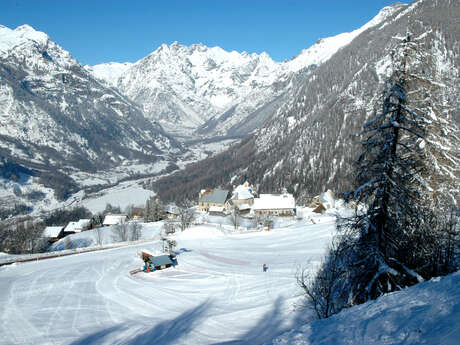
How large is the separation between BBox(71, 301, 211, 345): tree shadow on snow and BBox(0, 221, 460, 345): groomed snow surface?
9cm

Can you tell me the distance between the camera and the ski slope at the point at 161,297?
23.0m

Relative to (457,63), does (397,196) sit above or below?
below

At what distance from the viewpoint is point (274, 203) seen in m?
104

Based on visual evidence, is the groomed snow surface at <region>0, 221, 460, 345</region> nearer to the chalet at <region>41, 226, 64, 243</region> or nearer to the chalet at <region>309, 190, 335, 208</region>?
the chalet at <region>309, 190, 335, 208</region>

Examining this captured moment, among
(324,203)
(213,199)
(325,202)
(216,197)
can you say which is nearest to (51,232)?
(213,199)

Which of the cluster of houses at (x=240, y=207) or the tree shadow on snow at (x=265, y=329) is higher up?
the cluster of houses at (x=240, y=207)

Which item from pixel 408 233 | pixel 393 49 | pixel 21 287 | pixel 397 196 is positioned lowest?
pixel 21 287

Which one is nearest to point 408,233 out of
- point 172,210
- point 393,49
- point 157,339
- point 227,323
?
point 393,49

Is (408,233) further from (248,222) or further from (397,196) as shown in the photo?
(248,222)

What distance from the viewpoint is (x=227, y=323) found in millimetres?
23469

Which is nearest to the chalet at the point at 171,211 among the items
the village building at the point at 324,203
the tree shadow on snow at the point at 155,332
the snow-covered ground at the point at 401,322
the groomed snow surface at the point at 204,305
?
the village building at the point at 324,203

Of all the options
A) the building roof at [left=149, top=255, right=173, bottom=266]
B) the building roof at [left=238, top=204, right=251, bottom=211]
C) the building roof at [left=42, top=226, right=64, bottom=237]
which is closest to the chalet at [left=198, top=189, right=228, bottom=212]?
the building roof at [left=238, top=204, right=251, bottom=211]

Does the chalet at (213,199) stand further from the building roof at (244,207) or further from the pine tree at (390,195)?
the pine tree at (390,195)

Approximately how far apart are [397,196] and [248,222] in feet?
267
